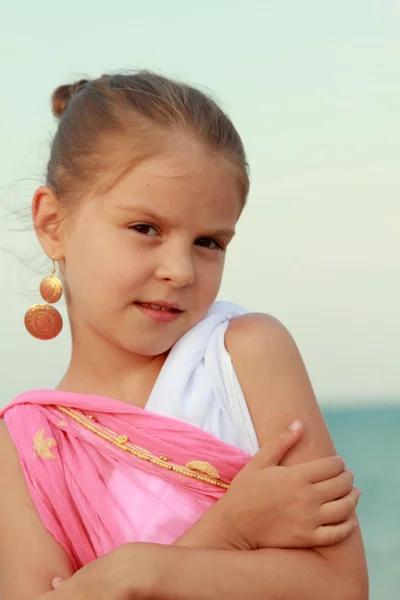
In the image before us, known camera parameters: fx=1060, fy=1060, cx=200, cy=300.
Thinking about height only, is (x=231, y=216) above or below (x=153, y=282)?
above

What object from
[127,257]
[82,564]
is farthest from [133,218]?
[82,564]

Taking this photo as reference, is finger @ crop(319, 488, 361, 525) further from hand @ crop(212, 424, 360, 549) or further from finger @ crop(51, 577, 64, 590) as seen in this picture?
finger @ crop(51, 577, 64, 590)

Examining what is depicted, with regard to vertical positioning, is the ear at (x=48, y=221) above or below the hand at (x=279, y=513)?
above

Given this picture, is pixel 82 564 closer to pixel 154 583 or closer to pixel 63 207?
pixel 154 583

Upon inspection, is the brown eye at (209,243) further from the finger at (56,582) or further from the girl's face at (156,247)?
the finger at (56,582)

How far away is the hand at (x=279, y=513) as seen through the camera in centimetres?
225

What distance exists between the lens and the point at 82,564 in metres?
2.45

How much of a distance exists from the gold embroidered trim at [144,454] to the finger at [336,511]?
265mm

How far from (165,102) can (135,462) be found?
0.86 metres

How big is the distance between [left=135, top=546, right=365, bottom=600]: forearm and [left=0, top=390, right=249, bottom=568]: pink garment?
20 cm

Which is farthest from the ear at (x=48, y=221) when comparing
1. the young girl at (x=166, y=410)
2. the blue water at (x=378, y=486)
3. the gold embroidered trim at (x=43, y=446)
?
the blue water at (x=378, y=486)

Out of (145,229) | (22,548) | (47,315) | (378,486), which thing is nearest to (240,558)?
(22,548)

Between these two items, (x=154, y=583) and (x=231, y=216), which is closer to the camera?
(x=154, y=583)

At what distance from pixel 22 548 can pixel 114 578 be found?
347 mm
